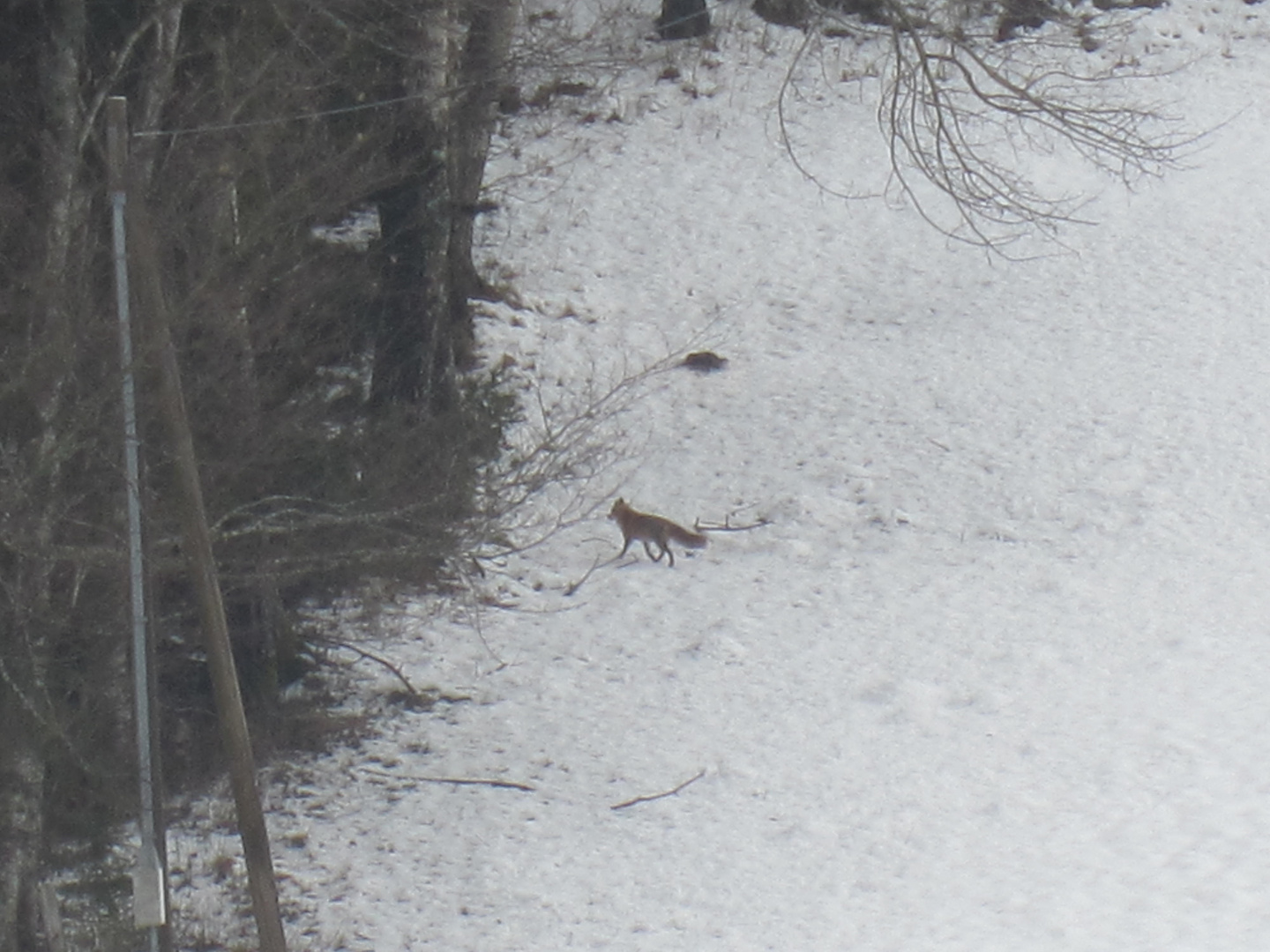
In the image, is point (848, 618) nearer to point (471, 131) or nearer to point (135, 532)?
point (471, 131)

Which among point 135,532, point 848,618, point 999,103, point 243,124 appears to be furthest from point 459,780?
point 999,103

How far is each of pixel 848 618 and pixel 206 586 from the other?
198 inches

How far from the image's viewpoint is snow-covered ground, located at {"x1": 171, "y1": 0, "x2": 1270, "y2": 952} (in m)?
6.90

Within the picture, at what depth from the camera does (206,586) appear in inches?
200

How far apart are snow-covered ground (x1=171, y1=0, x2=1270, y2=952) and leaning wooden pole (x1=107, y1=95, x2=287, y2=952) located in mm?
1419

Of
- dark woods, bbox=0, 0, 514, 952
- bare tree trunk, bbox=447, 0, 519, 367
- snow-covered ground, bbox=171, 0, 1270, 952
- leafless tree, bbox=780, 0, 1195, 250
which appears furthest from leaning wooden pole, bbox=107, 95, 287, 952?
leafless tree, bbox=780, 0, 1195, 250

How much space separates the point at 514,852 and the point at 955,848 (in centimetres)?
208

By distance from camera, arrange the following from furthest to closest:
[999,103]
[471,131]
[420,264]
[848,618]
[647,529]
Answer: [471,131] < [647,529] < [420,264] < [848,618] < [999,103]

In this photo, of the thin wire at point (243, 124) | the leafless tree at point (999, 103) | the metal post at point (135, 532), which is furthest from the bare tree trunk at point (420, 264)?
the metal post at point (135, 532)

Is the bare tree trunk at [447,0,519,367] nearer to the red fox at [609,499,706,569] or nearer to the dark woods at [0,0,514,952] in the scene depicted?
the dark woods at [0,0,514,952]

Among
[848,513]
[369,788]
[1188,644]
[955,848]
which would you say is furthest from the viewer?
[848,513]

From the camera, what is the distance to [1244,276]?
12.9 metres

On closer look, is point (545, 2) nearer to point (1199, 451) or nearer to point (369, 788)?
point (1199, 451)

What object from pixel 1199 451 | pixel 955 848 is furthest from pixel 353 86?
pixel 1199 451
